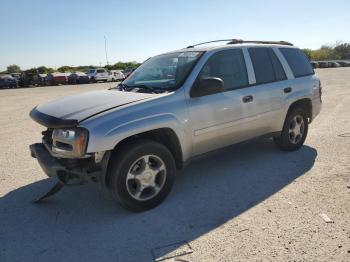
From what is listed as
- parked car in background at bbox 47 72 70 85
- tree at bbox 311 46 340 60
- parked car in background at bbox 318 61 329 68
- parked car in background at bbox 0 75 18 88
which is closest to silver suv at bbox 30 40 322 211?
Answer: parked car in background at bbox 0 75 18 88

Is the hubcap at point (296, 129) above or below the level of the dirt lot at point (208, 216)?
above

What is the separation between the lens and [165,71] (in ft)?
15.5

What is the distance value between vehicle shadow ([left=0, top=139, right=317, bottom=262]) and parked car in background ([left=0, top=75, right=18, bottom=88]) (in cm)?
3095

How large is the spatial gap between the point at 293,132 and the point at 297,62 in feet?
3.99

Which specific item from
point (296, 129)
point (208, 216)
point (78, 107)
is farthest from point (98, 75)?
point (208, 216)

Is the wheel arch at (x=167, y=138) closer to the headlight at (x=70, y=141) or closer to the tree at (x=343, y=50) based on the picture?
the headlight at (x=70, y=141)

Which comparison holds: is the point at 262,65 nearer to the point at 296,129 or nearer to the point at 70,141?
the point at 296,129

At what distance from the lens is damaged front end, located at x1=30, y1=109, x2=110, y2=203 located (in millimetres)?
3445

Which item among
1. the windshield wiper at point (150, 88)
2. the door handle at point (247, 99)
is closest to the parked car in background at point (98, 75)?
the windshield wiper at point (150, 88)

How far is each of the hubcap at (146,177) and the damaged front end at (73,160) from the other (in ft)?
1.15

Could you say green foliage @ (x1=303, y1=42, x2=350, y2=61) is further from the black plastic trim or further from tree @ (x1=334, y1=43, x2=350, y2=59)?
the black plastic trim

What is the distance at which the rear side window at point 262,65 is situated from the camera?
5.10 m

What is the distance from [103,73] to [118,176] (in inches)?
1350

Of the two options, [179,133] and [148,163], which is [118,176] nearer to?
[148,163]
